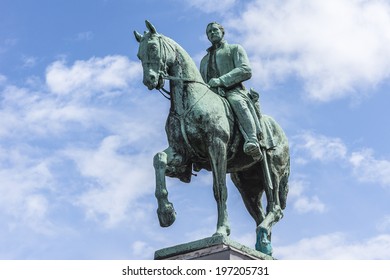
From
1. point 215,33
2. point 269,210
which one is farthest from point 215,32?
point 269,210

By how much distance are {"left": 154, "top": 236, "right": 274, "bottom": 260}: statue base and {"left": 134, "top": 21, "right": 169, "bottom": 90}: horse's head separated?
8.32 feet

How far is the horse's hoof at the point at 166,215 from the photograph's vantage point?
14.5m

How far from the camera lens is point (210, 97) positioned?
15.4m

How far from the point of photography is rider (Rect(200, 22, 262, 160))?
1544cm

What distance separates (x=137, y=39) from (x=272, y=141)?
2.83 m

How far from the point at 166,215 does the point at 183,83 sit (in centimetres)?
224

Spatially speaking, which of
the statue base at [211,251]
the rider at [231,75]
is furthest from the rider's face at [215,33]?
the statue base at [211,251]

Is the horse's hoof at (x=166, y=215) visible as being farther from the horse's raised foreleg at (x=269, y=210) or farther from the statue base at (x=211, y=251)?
the horse's raised foreleg at (x=269, y=210)

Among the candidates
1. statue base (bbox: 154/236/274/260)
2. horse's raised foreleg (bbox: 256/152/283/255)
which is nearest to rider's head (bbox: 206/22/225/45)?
horse's raised foreleg (bbox: 256/152/283/255)

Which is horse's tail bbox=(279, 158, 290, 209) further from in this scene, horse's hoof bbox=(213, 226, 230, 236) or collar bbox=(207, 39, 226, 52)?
collar bbox=(207, 39, 226, 52)

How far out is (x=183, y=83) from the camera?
50.5 feet

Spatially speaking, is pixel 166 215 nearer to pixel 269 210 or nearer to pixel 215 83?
pixel 269 210
